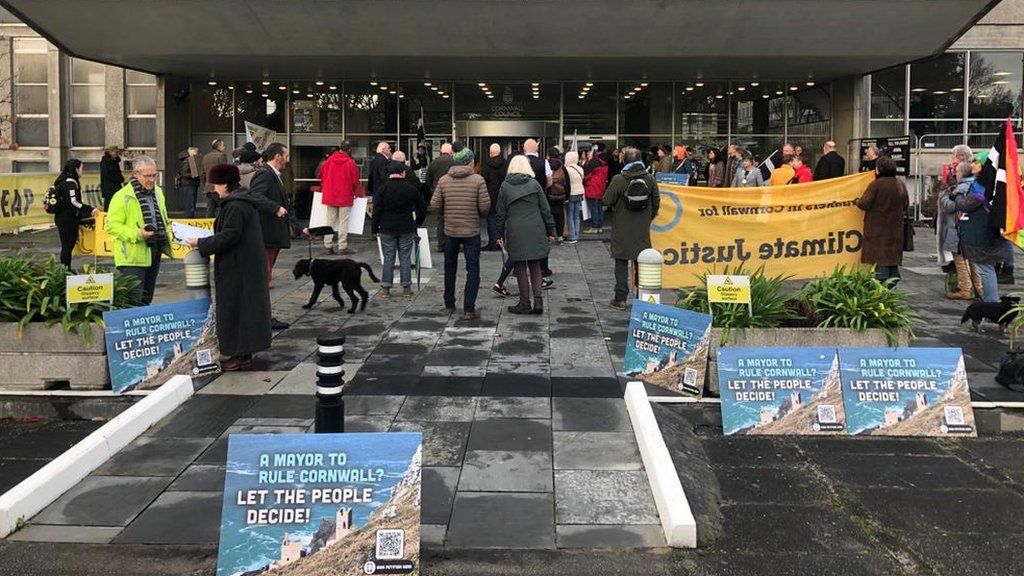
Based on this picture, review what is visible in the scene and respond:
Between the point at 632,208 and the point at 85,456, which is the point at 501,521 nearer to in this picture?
the point at 85,456

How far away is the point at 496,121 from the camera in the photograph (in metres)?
24.3

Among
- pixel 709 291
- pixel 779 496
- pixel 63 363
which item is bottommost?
pixel 779 496

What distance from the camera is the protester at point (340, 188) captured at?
48.4 ft

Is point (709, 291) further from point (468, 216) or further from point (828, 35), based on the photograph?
point (828, 35)

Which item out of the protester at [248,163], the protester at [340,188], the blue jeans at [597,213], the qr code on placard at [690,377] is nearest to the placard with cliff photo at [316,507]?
the qr code on placard at [690,377]

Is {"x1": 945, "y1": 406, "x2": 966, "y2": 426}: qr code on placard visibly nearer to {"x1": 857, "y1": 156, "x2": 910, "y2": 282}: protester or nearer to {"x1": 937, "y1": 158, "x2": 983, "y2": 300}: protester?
{"x1": 857, "y1": 156, "x2": 910, "y2": 282}: protester

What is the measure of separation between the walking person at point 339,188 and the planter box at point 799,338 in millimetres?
9000

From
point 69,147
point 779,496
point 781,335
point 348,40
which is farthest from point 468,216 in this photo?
point 69,147

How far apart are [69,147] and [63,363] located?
2125cm

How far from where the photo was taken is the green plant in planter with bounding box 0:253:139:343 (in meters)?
7.42

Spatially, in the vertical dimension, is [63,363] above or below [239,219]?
below

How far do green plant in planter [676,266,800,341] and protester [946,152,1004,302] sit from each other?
11.4ft

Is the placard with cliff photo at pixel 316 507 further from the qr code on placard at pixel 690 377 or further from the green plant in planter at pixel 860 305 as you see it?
the green plant in planter at pixel 860 305

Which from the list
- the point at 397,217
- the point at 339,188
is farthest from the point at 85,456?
the point at 339,188
